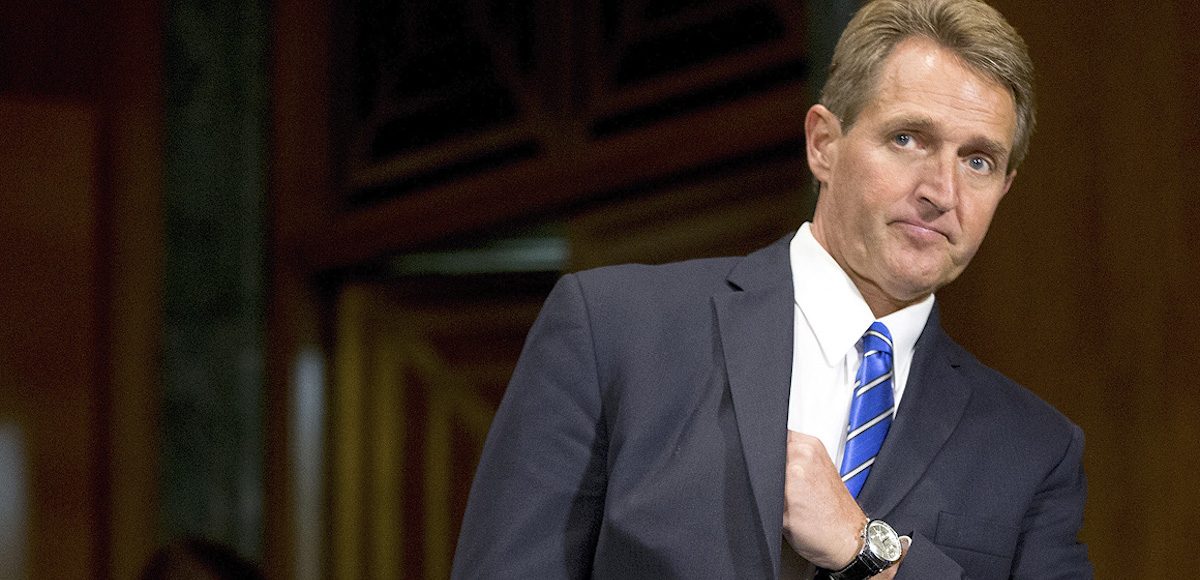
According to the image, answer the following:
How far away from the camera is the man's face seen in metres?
1.65

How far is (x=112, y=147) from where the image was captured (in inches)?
161

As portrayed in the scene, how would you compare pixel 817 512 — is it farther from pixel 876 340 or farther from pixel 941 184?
pixel 941 184


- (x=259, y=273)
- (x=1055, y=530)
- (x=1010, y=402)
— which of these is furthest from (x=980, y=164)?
(x=259, y=273)

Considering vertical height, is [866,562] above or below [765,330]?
below

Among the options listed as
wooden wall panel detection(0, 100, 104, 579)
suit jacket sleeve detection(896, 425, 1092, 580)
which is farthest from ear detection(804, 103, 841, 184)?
wooden wall panel detection(0, 100, 104, 579)

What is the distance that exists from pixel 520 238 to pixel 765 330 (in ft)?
7.05

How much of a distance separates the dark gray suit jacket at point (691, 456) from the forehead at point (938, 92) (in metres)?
0.24

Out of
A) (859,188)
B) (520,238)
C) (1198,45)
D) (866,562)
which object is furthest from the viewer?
(520,238)

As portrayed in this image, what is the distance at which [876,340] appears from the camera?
1.71 metres

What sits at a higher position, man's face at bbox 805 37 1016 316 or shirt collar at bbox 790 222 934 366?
man's face at bbox 805 37 1016 316

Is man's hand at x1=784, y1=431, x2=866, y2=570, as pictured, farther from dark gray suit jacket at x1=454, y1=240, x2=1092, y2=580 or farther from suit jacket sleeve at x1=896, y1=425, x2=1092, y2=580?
suit jacket sleeve at x1=896, y1=425, x2=1092, y2=580

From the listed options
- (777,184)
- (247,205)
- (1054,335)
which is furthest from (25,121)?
(1054,335)

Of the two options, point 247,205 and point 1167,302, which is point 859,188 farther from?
point 247,205

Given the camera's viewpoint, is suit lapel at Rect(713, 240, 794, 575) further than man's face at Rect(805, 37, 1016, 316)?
No
